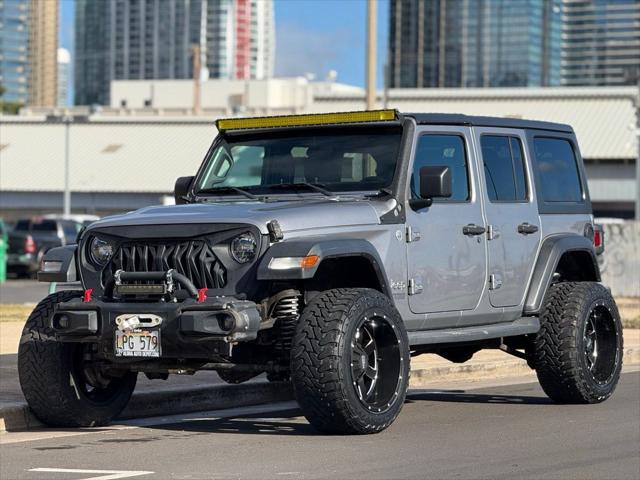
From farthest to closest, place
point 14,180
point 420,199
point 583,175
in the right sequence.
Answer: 1. point 14,180
2. point 583,175
3. point 420,199

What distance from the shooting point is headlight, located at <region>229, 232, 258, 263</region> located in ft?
30.6

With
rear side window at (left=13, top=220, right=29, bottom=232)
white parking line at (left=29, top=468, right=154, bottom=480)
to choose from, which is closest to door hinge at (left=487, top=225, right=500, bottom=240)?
white parking line at (left=29, top=468, right=154, bottom=480)

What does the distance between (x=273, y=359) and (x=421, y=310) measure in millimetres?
1263

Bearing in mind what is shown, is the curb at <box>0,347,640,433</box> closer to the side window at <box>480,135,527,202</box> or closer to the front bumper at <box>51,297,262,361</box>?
the front bumper at <box>51,297,262,361</box>

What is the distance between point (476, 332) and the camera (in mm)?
10906

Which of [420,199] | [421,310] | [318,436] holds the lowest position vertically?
[318,436]

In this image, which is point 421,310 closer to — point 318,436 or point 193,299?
point 318,436

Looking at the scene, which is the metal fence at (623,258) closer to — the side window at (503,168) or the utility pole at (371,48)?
the utility pole at (371,48)

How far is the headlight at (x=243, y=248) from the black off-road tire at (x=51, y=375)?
1325mm

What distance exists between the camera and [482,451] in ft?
29.8

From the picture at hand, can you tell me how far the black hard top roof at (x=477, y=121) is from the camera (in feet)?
35.6

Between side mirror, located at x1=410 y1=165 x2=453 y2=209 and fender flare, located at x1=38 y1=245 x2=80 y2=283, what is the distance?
2.41 m

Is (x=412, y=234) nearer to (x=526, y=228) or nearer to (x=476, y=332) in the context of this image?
(x=476, y=332)

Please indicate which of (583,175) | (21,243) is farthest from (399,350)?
(21,243)
